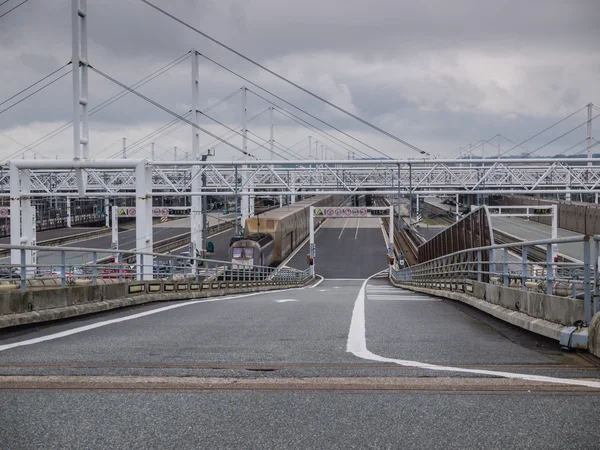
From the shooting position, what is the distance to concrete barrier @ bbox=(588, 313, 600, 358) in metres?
7.20

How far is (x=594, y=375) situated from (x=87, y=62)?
91.3 ft

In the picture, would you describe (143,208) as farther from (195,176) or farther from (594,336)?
(594,336)

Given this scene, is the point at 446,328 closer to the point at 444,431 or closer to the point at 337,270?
the point at 444,431

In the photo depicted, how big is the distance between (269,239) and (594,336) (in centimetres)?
4685

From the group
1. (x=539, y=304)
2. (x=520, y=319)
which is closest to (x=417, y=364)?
(x=539, y=304)

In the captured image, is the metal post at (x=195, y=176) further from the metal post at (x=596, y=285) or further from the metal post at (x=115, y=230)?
the metal post at (x=596, y=285)

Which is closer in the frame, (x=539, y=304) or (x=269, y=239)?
(x=539, y=304)

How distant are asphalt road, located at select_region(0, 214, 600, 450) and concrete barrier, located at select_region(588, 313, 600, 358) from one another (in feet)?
0.75

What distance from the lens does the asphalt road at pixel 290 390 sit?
184 inches

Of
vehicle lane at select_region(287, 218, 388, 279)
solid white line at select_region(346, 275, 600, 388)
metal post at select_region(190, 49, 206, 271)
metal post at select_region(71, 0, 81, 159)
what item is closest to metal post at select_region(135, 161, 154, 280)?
metal post at select_region(71, 0, 81, 159)

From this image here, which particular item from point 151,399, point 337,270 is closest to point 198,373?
point 151,399

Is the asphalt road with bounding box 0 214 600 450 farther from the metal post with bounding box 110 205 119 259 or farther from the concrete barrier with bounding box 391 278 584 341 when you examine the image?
the metal post with bounding box 110 205 119 259

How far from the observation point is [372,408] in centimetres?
530

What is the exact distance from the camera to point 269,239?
5384 centimetres
